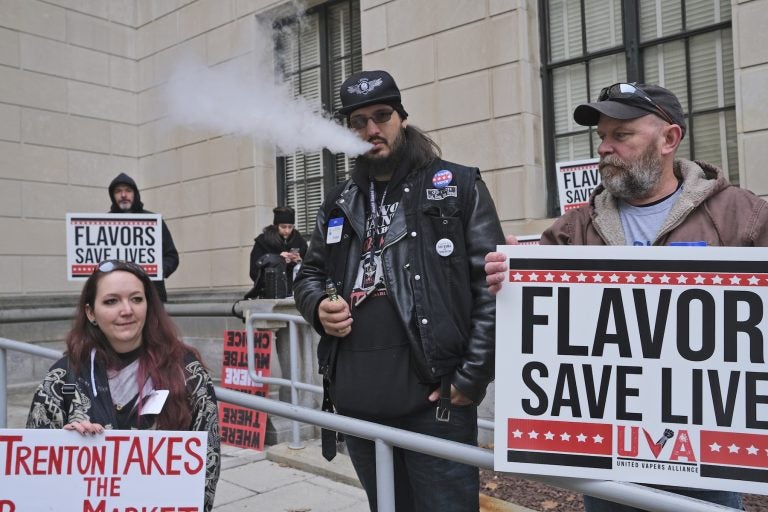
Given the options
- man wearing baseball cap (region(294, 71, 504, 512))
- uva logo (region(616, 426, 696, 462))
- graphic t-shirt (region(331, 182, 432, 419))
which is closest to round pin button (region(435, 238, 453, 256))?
man wearing baseball cap (region(294, 71, 504, 512))

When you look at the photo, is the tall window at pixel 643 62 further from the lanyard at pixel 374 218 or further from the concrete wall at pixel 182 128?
the lanyard at pixel 374 218

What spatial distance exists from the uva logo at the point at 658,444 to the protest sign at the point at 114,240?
5.71 m

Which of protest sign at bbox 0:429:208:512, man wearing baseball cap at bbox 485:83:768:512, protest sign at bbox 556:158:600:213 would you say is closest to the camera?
man wearing baseball cap at bbox 485:83:768:512

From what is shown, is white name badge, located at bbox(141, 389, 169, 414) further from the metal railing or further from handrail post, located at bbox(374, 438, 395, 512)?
handrail post, located at bbox(374, 438, 395, 512)

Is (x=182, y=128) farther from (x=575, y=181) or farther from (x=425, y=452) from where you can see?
(x=425, y=452)

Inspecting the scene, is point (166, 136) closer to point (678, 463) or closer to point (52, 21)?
point (52, 21)

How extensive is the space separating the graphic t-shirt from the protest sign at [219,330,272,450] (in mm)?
3677

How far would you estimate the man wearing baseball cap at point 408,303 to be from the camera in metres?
2.31

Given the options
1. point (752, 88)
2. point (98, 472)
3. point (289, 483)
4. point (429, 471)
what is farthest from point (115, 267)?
point (752, 88)

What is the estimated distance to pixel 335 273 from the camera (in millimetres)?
2570

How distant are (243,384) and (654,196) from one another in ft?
16.3

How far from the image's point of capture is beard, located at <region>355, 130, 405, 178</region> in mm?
2480

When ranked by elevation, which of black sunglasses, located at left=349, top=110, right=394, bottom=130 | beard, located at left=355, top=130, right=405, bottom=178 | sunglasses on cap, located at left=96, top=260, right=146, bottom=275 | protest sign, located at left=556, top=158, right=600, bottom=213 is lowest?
sunglasses on cap, located at left=96, top=260, right=146, bottom=275

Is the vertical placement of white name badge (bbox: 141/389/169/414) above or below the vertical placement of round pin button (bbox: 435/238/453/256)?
below
